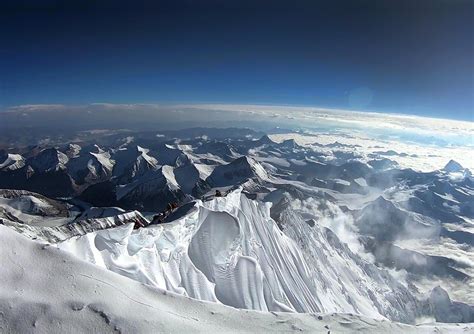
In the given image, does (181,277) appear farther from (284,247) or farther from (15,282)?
(284,247)

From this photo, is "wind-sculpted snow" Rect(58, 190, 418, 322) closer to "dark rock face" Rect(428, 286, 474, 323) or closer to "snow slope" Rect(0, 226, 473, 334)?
"snow slope" Rect(0, 226, 473, 334)

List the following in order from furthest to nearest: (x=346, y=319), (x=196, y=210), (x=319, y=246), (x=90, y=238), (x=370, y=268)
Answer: (x=370, y=268)
(x=319, y=246)
(x=196, y=210)
(x=90, y=238)
(x=346, y=319)

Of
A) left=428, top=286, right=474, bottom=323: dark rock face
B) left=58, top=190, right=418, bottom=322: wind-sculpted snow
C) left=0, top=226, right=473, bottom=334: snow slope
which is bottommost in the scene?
left=428, top=286, right=474, bottom=323: dark rock face

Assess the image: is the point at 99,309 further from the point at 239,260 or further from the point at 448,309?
the point at 448,309

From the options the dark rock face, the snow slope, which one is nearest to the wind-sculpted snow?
the snow slope

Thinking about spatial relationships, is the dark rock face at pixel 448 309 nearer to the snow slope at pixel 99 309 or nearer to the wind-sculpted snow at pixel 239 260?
the wind-sculpted snow at pixel 239 260

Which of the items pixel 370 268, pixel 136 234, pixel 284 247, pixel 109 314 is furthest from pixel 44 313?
pixel 370 268
